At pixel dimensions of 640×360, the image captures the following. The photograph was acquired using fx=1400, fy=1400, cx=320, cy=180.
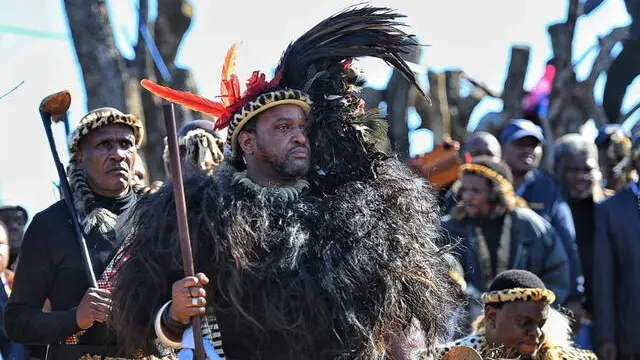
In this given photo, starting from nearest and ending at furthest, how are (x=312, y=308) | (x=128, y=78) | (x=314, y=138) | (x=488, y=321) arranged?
1. (x=312, y=308)
2. (x=314, y=138)
3. (x=488, y=321)
4. (x=128, y=78)

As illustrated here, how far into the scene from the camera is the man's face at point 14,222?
1034 cm

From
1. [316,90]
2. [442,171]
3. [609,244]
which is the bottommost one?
[609,244]

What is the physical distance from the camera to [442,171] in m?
10.5

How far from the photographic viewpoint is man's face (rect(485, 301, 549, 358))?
23.5 ft

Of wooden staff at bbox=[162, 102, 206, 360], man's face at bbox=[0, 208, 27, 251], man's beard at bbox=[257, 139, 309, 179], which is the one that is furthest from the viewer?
man's face at bbox=[0, 208, 27, 251]

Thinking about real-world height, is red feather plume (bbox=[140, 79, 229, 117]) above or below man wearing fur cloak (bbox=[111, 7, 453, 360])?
above

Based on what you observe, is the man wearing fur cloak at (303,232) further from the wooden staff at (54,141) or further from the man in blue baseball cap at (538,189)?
the man in blue baseball cap at (538,189)

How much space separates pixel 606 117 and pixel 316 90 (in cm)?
766

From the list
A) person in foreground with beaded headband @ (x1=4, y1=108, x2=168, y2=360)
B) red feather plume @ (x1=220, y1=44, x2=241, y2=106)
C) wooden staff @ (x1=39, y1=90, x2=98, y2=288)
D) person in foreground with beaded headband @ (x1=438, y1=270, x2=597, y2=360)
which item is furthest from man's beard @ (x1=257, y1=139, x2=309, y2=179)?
person in foreground with beaded headband @ (x1=438, y1=270, x2=597, y2=360)

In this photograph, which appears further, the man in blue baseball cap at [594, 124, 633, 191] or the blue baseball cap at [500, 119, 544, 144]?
the man in blue baseball cap at [594, 124, 633, 191]

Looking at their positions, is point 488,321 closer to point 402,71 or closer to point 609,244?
point 402,71

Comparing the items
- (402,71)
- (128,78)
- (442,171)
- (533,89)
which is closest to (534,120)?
(533,89)

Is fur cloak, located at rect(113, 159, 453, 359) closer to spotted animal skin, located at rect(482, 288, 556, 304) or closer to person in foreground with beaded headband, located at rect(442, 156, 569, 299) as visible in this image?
spotted animal skin, located at rect(482, 288, 556, 304)

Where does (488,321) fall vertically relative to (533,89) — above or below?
below
